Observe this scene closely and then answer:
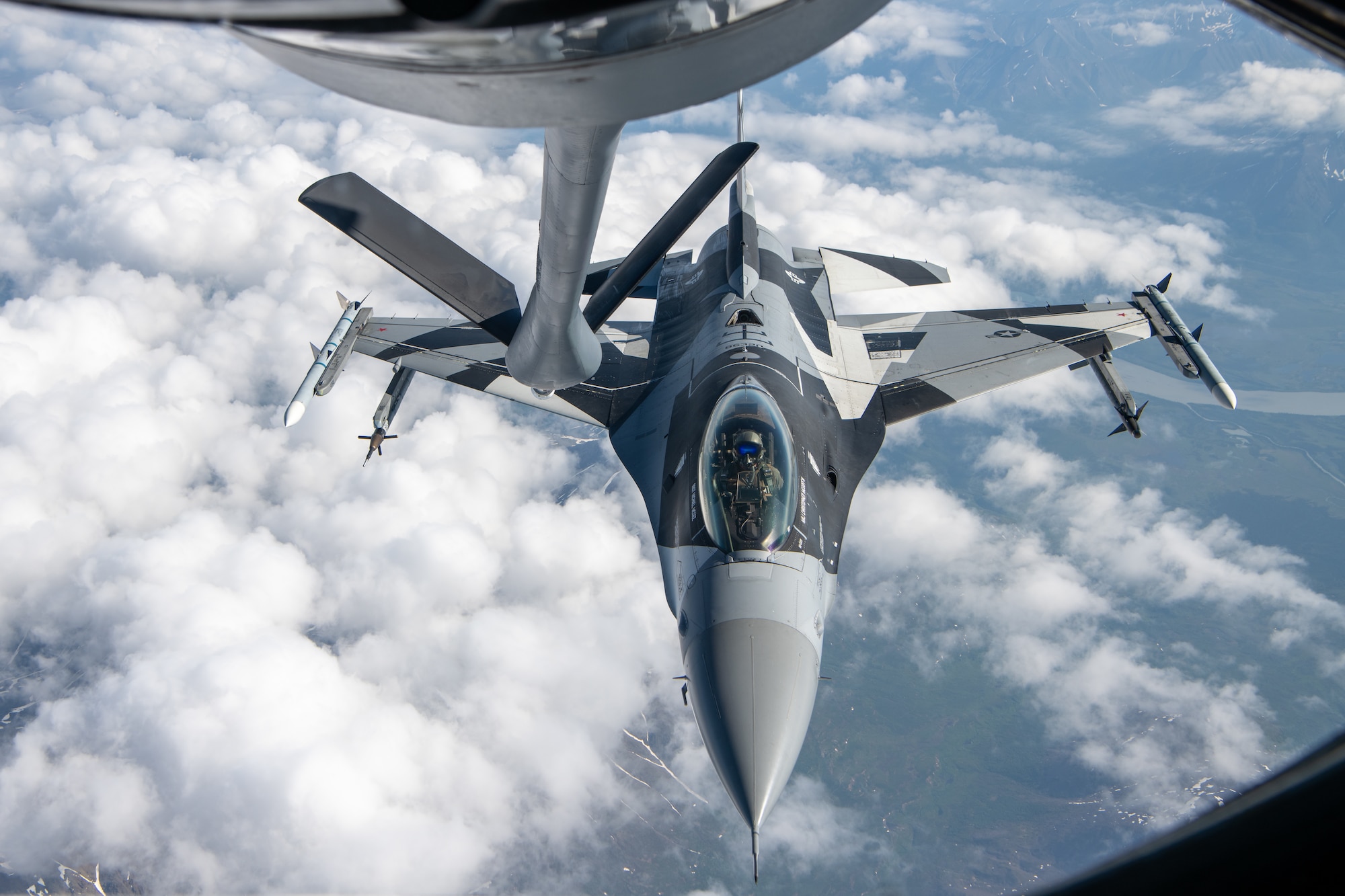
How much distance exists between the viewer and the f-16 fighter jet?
7059 millimetres

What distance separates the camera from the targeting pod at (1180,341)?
12.9 meters

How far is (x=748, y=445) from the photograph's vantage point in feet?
31.2

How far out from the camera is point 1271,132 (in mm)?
173625

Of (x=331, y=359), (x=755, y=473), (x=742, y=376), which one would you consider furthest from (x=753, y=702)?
(x=331, y=359)

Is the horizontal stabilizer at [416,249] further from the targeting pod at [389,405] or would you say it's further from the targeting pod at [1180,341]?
the targeting pod at [1180,341]

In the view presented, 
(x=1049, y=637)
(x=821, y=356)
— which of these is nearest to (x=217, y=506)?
(x=821, y=356)

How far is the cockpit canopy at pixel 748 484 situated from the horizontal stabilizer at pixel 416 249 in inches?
149

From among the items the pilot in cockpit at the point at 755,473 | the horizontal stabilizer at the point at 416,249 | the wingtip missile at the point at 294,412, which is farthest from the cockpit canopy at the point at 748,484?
the wingtip missile at the point at 294,412

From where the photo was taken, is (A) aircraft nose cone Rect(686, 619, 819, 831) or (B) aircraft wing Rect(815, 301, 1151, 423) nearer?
(A) aircraft nose cone Rect(686, 619, 819, 831)

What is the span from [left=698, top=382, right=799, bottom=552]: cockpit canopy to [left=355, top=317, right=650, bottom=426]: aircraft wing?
5.24 metres

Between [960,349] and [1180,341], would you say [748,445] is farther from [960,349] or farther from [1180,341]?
[1180,341]

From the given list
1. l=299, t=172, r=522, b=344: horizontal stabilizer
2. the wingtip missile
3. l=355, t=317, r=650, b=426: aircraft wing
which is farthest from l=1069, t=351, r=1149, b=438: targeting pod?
the wingtip missile

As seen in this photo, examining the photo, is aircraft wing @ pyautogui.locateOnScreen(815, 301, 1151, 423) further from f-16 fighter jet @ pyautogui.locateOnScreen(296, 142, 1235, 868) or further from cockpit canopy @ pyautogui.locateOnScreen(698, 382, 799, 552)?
cockpit canopy @ pyautogui.locateOnScreen(698, 382, 799, 552)

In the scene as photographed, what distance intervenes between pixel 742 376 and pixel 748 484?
2703 mm
